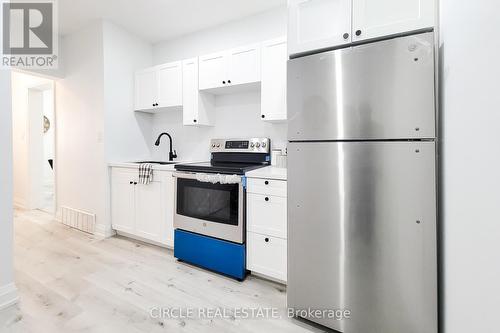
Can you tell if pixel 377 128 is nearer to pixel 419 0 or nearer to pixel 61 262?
pixel 419 0

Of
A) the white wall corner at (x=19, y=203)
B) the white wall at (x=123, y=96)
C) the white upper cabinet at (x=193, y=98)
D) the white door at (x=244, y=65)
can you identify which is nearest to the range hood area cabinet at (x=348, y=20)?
the white door at (x=244, y=65)

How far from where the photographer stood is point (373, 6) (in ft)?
4.40

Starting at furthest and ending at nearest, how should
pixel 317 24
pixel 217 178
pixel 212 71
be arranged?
pixel 212 71, pixel 217 178, pixel 317 24

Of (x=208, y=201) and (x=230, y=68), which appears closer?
(x=208, y=201)

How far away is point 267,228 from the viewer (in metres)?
1.94

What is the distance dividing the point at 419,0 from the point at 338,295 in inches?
63.4

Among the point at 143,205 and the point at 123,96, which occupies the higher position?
the point at 123,96

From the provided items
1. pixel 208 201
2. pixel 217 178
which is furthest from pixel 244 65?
pixel 208 201

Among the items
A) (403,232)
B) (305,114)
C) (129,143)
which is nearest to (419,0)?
(305,114)

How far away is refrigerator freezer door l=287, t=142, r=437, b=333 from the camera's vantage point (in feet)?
3.93

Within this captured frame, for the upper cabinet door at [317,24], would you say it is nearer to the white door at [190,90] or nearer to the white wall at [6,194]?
the white door at [190,90]

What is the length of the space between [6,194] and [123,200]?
1.24 m

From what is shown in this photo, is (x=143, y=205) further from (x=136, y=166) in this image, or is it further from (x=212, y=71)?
(x=212, y=71)

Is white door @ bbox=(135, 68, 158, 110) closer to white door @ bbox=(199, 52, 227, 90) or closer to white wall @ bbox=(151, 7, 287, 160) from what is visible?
white wall @ bbox=(151, 7, 287, 160)
